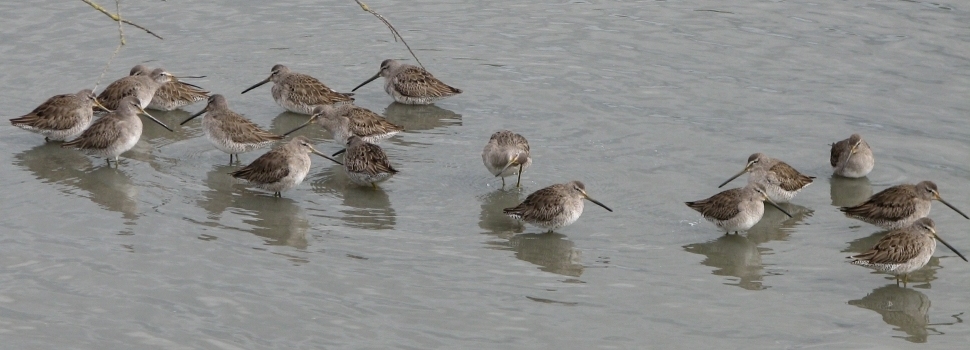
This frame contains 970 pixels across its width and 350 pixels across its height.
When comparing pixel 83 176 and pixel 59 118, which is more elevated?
pixel 59 118

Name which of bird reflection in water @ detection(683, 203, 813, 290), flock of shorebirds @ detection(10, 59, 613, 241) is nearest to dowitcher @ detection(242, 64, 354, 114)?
flock of shorebirds @ detection(10, 59, 613, 241)

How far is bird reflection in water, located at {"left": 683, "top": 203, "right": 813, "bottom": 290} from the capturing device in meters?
8.84

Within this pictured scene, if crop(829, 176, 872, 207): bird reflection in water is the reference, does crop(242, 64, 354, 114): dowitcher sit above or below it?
above

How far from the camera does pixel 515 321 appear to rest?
781 centimetres

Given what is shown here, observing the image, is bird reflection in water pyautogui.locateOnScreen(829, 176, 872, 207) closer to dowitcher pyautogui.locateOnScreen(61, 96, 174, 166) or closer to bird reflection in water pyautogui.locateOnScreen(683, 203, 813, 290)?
bird reflection in water pyautogui.locateOnScreen(683, 203, 813, 290)

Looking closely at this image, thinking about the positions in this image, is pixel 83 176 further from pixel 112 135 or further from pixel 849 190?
pixel 849 190

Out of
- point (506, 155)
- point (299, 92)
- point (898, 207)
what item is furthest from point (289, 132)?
point (898, 207)

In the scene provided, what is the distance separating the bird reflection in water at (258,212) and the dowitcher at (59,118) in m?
1.46

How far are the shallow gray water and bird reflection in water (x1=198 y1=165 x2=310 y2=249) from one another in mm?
32

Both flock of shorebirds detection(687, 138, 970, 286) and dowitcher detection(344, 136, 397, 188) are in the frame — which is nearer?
flock of shorebirds detection(687, 138, 970, 286)

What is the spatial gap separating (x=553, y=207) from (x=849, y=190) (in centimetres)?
294

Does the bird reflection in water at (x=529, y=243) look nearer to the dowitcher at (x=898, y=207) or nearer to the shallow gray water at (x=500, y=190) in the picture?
the shallow gray water at (x=500, y=190)

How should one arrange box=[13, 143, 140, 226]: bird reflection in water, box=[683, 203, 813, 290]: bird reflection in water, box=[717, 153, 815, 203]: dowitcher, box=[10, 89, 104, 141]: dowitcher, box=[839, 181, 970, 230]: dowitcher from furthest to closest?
box=[10, 89, 104, 141]: dowitcher
box=[717, 153, 815, 203]: dowitcher
box=[13, 143, 140, 226]: bird reflection in water
box=[839, 181, 970, 230]: dowitcher
box=[683, 203, 813, 290]: bird reflection in water

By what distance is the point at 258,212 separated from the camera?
9836 mm
